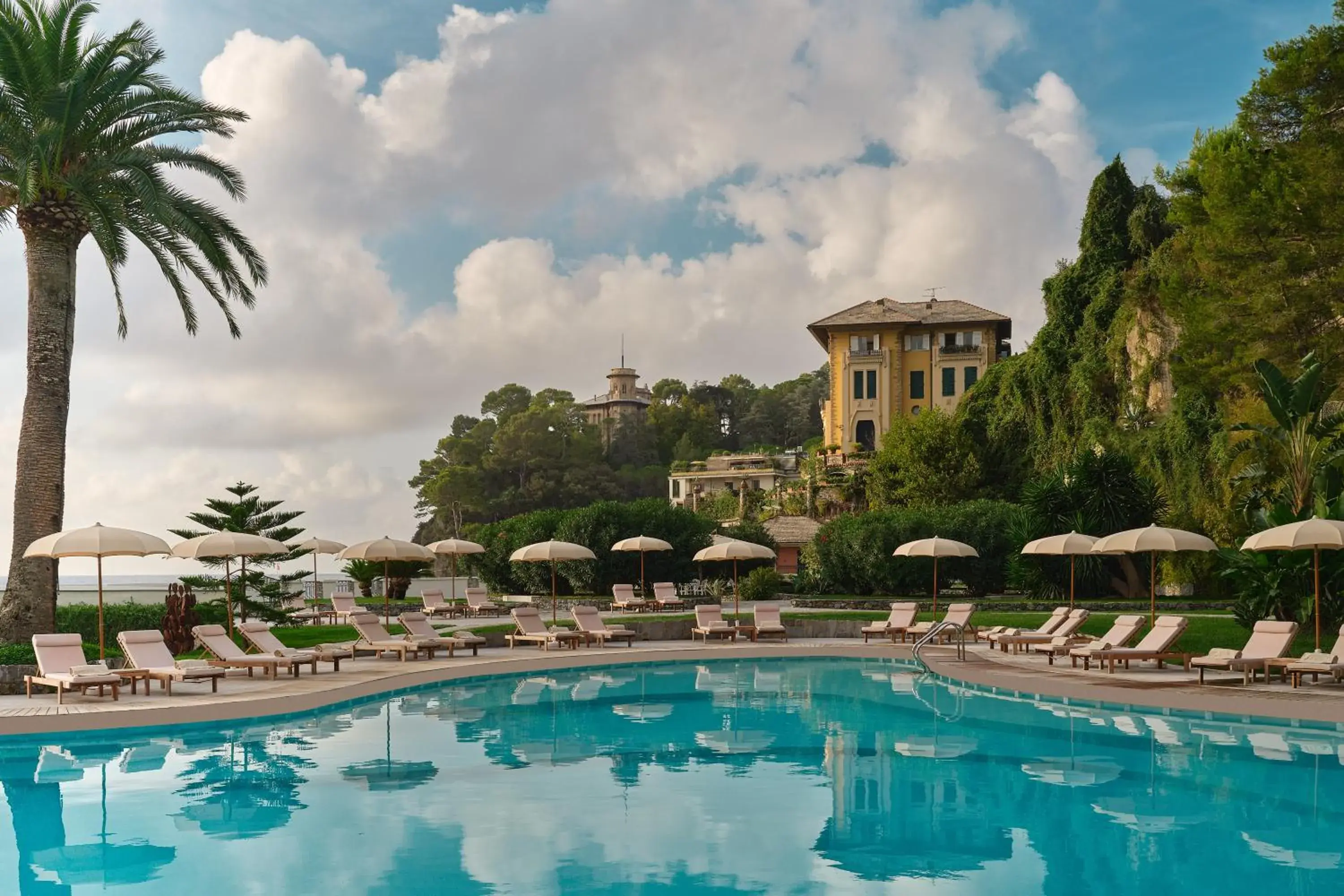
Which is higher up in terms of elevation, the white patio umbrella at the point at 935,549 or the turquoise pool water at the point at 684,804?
the white patio umbrella at the point at 935,549

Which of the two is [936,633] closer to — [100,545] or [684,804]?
[684,804]

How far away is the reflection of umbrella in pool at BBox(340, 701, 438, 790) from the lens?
1094 cm

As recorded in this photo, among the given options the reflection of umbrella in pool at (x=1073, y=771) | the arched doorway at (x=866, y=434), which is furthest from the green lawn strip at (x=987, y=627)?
the arched doorway at (x=866, y=434)

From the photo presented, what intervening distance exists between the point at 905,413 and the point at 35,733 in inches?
2163

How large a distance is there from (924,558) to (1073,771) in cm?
1942

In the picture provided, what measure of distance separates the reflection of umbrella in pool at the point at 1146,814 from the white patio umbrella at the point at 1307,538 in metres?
6.91

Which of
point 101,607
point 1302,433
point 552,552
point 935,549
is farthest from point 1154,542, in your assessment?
point 101,607

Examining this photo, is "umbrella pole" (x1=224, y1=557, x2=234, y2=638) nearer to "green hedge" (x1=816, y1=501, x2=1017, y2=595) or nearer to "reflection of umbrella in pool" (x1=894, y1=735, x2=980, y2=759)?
"reflection of umbrella in pool" (x1=894, y1=735, x2=980, y2=759)

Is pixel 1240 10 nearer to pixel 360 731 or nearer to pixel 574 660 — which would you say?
pixel 574 660

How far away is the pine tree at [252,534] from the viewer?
26094 millimetres

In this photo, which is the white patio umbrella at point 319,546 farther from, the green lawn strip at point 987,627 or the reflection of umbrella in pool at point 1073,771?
the reflection of umbrella in pool at point 1073,771

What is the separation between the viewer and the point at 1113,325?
45219 mm

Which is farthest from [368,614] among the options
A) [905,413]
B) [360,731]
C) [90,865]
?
[905,413]

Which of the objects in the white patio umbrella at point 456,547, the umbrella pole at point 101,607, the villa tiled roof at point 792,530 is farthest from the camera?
the villa tiled roof at point 792,530
